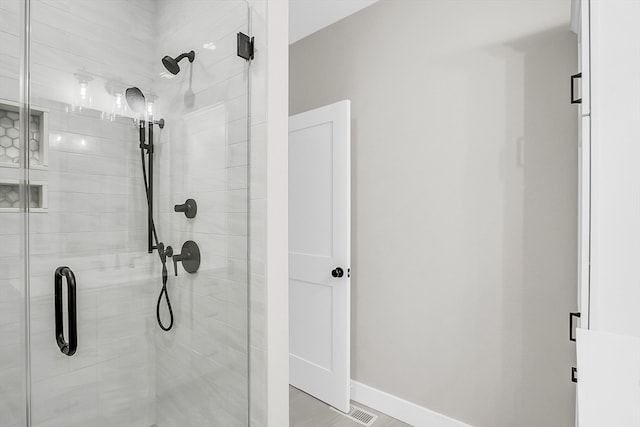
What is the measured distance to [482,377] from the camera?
189 centimetres

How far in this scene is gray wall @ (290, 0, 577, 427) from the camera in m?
1.68

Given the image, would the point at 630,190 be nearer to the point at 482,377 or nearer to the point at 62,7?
the point at 482,377

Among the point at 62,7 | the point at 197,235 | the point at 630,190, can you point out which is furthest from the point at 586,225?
the point at 62,7

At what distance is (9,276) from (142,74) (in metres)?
0.74

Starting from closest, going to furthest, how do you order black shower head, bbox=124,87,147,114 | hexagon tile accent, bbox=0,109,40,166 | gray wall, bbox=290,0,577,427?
hexagon tile accent, bbox=0,109,40,166 → black shower head, bbox=124,87,147,114 → gray wall, bbox=290,0,577,427

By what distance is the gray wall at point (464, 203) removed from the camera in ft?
5.50

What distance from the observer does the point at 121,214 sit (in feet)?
3.84

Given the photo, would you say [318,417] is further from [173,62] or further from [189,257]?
[173,62]

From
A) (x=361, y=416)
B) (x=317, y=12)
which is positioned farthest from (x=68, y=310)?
(x=317, y=12)

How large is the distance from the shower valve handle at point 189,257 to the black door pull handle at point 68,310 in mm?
316

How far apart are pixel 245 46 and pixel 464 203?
1.38 metres

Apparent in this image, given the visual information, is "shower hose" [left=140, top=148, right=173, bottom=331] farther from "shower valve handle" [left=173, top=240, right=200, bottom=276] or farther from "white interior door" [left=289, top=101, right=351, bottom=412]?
"white interior door" [left=289, top=101, right=351, bottom=412]

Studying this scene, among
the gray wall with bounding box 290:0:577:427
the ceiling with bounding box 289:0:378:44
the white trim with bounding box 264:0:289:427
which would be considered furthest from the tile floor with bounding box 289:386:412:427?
the ceiling with bounding box 289:0:378:44

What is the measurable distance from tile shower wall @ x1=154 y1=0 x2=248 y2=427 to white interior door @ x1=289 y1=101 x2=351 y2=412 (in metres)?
0.97
